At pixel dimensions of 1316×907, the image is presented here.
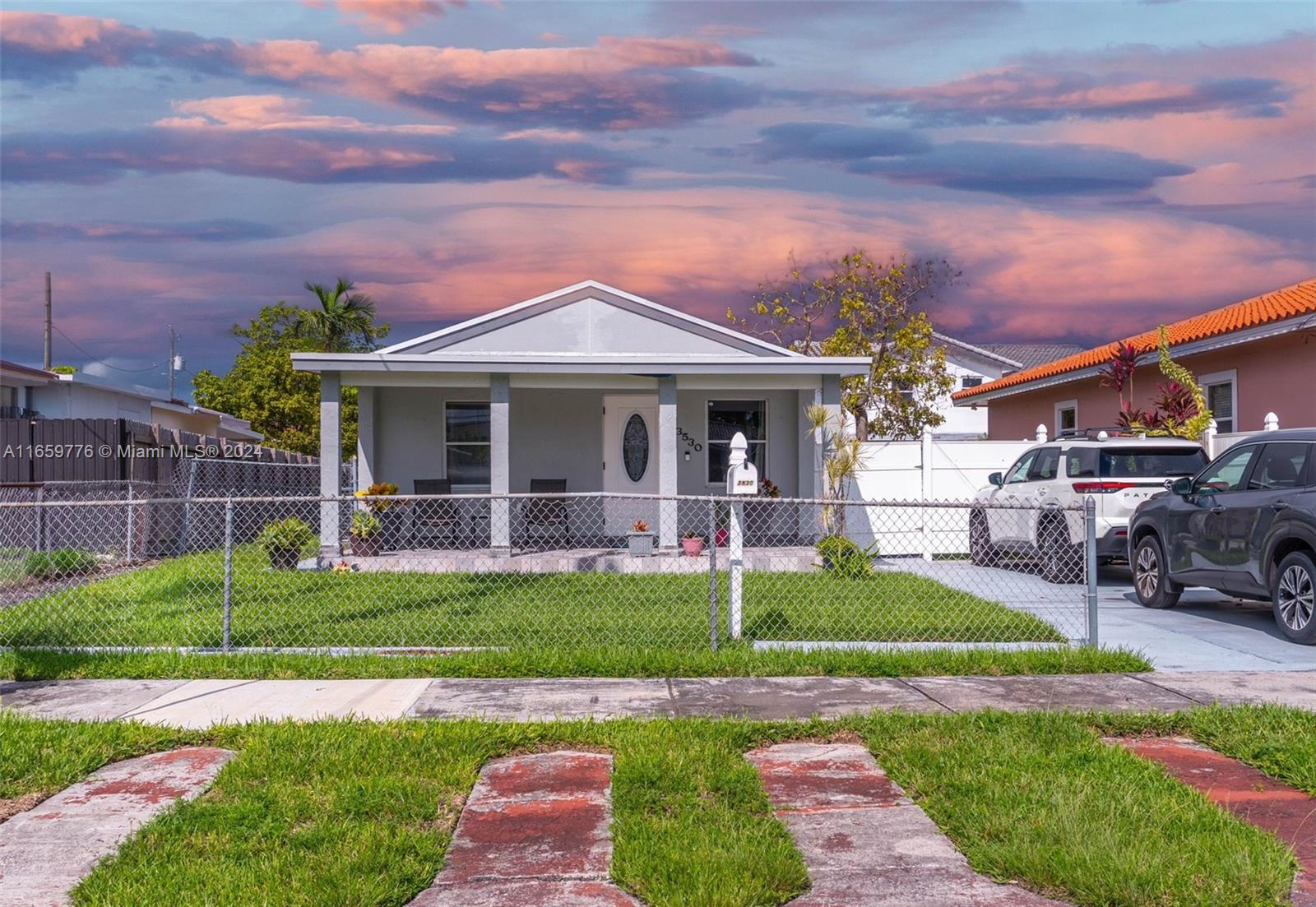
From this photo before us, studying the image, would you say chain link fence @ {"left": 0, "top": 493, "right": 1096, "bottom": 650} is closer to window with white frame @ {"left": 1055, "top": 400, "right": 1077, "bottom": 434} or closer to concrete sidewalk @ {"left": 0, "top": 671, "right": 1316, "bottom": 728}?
concrete sidewalk @ {"left": 0, "top": 671, "right": 1316, "bottom": 728}

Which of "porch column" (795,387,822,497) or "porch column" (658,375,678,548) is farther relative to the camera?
"porch column" (795,387,822,497)

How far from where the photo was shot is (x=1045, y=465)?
13.9 metres

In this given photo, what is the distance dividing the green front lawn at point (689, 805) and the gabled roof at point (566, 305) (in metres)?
Answer: 9.90

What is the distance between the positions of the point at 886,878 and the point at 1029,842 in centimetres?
63

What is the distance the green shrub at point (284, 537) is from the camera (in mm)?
14633

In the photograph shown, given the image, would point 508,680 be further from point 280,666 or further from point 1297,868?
point 1297,868

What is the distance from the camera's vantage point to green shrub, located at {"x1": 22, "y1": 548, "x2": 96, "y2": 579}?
45.9 ft

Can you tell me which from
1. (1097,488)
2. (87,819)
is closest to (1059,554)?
(1097,488)

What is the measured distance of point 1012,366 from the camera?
1791 inches

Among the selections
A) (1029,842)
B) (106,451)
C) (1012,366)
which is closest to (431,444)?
(106,451)

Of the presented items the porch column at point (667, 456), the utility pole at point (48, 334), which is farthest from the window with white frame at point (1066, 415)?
the utility pole at point (48, 334)

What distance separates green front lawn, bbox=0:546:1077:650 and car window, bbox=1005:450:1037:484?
8.56 ft

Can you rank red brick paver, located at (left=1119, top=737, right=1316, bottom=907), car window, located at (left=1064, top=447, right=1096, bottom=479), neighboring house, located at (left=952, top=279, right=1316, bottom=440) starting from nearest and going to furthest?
1. red brick paver, located at (left=1119, top=737, right=1316, bottom=907)
2. car window, located at (left=1064, top=447, right=1096, bottom=479)
3. neighboring house, located at (left=952, top=279, right=1316, bottom=440)

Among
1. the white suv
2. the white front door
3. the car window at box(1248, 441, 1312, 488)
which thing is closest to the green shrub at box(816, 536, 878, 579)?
the white suv
